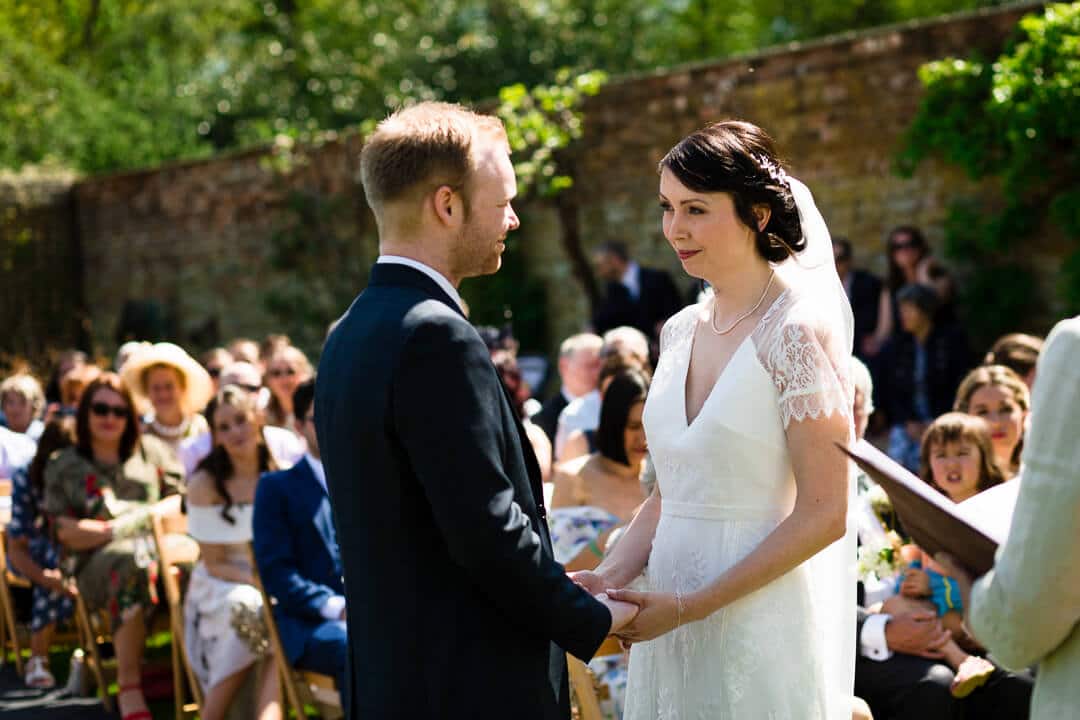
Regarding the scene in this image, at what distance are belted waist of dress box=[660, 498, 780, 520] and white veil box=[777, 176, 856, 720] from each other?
166 millimetres

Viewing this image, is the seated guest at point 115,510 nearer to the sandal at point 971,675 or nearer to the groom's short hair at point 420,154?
the sandal at point 971,675

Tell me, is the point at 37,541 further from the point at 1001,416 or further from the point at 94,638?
the point at 1001,416

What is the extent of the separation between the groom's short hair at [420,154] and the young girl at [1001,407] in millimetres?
3463

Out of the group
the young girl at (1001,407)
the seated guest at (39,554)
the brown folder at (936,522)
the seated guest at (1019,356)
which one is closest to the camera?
the brown folder at (936,522)

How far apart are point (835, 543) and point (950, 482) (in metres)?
2.14

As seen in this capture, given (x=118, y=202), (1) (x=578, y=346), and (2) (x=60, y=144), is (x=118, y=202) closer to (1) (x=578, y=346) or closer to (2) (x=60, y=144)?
(2) (x=60, y=144)

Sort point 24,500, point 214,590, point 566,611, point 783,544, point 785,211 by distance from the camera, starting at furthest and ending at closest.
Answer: point 24,500 → point 214,590 → point 785,211 → point 783,544 → point 566,611

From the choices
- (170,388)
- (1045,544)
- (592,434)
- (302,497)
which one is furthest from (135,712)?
(1045,544)

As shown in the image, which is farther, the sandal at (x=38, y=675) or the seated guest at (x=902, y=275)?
the seated guest at (x=902, y=275)

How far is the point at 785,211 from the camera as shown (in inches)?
122

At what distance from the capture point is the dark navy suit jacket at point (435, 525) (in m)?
2.52

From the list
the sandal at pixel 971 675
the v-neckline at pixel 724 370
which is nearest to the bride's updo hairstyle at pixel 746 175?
the v-neckline at pixel 724 370

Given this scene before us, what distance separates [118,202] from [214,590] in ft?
48.3

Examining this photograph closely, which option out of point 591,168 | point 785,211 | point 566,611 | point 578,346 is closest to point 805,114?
point 591,168
